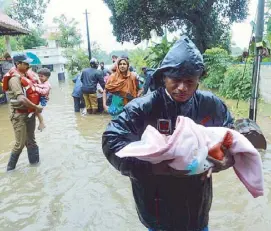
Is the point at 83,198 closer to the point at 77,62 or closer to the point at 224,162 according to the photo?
the point at 224,162

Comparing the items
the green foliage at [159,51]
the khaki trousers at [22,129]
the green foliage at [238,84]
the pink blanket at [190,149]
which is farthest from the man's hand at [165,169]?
the green foliage at [159,51]

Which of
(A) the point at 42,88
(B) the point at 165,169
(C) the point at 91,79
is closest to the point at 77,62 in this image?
(C) the point at 91,79

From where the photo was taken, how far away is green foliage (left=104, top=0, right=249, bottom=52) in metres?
16.1

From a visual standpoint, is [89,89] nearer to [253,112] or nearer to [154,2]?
[253,112]

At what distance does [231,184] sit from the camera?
3.71m

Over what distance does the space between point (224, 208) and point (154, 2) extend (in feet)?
48.4

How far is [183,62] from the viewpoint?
1.37 meters

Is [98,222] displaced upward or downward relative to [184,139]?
downward

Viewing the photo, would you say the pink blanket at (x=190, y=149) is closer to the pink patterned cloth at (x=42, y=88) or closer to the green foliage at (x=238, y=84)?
the pink patterned cloth at (x=42, y=88)

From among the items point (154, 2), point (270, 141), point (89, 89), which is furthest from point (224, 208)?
point (154, 2)

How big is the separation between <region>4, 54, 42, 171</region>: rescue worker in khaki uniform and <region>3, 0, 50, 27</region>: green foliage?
31.0 metres

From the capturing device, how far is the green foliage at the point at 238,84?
29.8 ft

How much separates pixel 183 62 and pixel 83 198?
265cm

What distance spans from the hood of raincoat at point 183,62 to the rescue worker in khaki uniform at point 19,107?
304 centimetres
